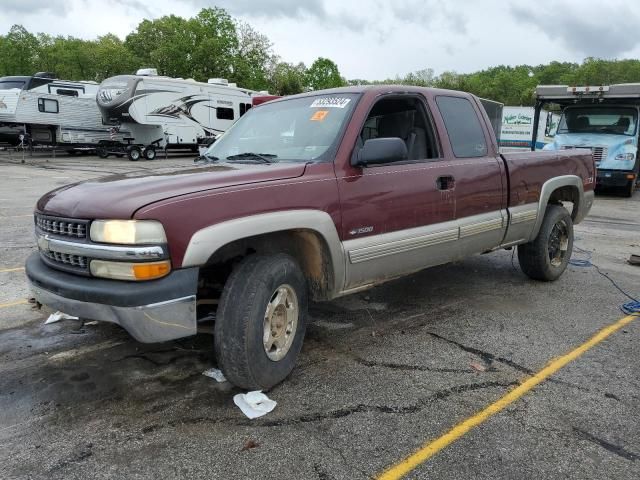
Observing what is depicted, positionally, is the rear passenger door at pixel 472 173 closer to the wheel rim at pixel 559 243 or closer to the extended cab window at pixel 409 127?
the extended cab window at pixel 409 127

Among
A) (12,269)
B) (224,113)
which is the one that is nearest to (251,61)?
(224,113)

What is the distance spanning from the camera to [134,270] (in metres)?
2.79

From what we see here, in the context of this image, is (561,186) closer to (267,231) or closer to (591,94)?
(267,231)

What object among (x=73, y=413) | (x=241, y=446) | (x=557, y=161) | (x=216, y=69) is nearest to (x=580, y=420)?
(x=241, y=446)

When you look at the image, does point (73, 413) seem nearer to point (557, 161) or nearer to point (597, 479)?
point (597, 479)

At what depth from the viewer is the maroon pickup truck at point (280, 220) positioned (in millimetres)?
2836

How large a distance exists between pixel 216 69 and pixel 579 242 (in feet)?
140

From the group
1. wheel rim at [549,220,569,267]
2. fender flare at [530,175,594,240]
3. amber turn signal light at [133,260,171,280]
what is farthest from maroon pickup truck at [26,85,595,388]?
wheel rim at [549,220,569,267]

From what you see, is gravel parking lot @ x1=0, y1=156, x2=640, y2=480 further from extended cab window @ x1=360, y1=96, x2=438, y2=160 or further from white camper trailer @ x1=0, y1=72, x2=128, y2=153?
white camper trailer @ x1=0, y1=72, x2=128, y2=153

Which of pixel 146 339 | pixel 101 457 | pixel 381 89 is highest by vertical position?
pixel 381 89

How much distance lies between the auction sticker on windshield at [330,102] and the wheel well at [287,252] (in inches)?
43.7

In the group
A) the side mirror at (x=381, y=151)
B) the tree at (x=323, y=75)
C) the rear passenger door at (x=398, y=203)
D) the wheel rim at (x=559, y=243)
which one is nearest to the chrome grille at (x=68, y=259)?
the rear passenger door at (x=398, y=203)

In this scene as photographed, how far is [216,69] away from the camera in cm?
4631

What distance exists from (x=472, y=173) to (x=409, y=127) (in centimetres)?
67
